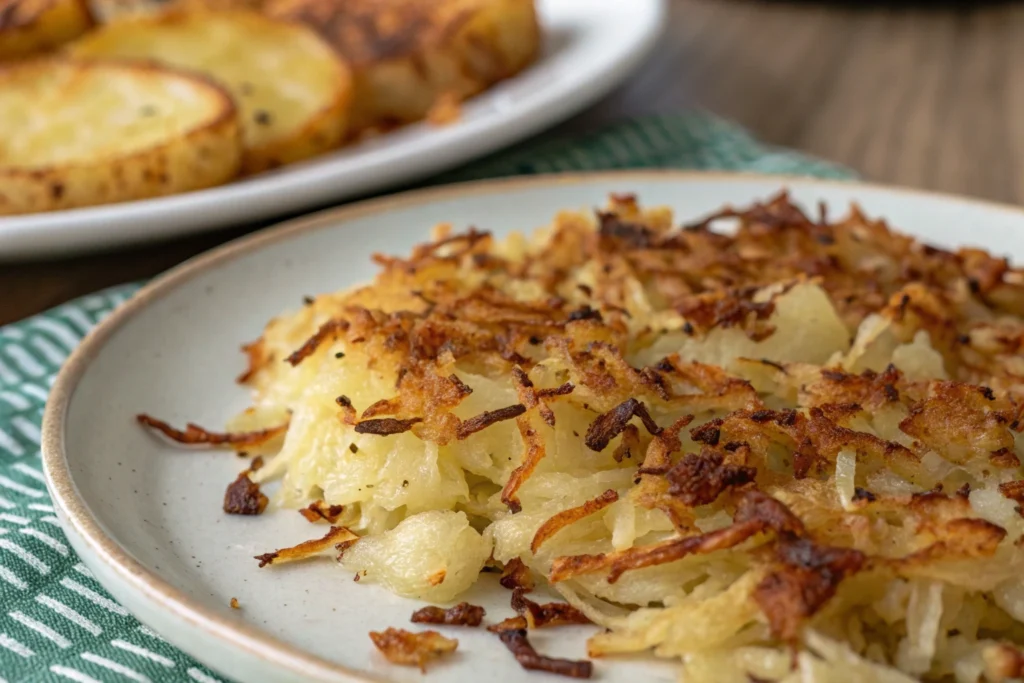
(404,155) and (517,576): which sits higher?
(517,576)

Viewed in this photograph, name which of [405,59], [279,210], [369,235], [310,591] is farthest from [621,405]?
[405,59]

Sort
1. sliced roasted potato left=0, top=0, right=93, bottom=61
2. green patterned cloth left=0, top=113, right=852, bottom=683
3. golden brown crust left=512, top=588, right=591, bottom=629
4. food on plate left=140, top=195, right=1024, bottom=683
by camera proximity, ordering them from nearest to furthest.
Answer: food on plate left=140, top=195, right=1024, bottom=683, golden brown crust left=512, top=588, right=591, bottom=629, green patterned cloth left=0, top=113, right=852, bottom=683, sliced roasted potato left=0, top=0, right=93, bottom=61

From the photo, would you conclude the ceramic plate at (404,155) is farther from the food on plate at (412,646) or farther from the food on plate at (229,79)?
the food on plate at (412,646)

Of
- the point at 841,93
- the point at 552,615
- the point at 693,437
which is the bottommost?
the point at 841,93

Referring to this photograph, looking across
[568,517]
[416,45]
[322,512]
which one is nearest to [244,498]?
[322,512]

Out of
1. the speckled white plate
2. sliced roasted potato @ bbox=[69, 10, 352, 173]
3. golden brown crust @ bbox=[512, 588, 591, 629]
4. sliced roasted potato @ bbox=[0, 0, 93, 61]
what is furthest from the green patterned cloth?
sliced roasted potato @ bbox=[0, 0, 93, 61]

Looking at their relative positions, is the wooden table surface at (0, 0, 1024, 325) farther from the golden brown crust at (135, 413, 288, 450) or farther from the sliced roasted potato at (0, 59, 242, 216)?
the golden brown crust at (135, 413, 288, 450)

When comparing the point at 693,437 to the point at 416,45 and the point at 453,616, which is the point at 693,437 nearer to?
the point at 453,616

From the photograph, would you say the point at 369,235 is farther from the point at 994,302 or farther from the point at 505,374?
the point at 994,302
